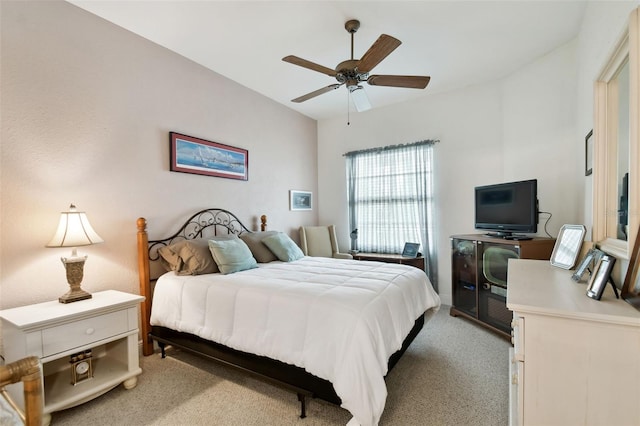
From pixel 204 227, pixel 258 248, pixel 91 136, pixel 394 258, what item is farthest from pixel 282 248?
pixel 91 136

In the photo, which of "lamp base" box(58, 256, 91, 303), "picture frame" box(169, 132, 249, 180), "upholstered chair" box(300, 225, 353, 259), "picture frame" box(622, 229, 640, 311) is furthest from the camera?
"upholstered chair" box(300, 225, 353, 259)

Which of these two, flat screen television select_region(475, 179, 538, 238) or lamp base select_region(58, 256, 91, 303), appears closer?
lamp base select_region(58, 256, 91, 303)

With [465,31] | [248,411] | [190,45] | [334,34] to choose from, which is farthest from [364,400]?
[190,45]

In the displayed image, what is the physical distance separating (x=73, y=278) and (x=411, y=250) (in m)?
3.70

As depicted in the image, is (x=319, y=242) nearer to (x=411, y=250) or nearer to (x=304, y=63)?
(x=411, y=250)

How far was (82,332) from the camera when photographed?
1.91 metres

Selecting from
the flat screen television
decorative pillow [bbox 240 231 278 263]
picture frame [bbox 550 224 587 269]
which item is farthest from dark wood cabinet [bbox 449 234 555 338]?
decorative pillow [bbox 240 231 278 263]

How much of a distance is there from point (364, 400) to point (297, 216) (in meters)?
3.39

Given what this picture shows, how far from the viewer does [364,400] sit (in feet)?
5.01

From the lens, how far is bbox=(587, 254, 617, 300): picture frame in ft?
3.73

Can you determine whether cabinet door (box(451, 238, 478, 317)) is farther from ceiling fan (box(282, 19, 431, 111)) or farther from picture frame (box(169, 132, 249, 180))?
picture frame (box(169, 132, 249, 180))

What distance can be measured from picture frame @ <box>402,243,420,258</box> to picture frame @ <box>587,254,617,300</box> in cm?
280

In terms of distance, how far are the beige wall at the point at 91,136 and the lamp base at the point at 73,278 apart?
0.23 meters

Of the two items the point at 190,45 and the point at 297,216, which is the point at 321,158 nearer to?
the point at 297,216
